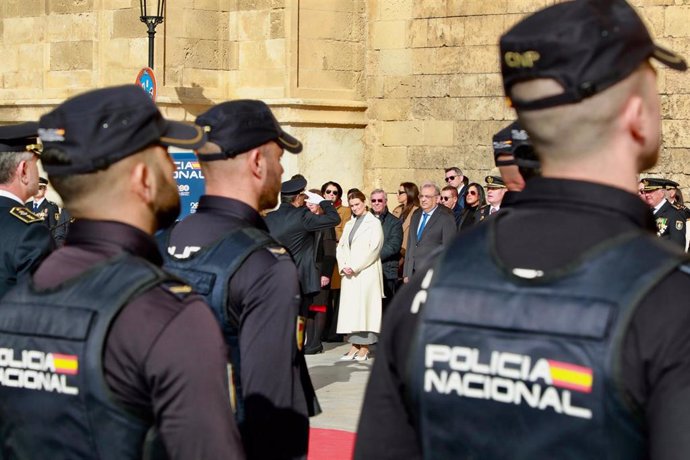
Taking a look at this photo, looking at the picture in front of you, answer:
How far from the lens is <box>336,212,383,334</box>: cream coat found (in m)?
13.6

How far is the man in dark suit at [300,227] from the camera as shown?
528 inches

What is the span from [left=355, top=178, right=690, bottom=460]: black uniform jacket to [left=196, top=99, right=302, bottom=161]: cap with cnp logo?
6.79 ft

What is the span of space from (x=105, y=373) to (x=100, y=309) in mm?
131

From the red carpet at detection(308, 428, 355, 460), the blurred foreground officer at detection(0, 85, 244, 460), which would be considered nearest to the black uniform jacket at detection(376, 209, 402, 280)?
the red carpet at detection(308, 428, 355, 460)

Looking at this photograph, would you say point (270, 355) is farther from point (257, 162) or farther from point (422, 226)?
point (422, 226)

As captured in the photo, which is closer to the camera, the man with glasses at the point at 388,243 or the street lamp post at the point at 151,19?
the man with glasses at the point at 388,243

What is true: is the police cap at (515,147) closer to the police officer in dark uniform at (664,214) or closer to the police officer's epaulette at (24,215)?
the police officer's epaulette at (24,215)

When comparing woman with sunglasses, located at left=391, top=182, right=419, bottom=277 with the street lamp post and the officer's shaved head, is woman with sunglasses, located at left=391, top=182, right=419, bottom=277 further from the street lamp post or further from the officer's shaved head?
the officer's shaved head

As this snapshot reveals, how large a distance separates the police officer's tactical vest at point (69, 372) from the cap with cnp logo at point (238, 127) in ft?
5.41

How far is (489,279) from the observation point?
2.54 metres

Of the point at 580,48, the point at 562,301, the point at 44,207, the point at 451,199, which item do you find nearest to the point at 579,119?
the point at 580,48

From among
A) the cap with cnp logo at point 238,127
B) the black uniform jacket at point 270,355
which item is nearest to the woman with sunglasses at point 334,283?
the cap with cnp logo at point 238,127

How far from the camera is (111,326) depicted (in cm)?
288

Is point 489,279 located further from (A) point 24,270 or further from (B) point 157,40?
(B) point 157,40
